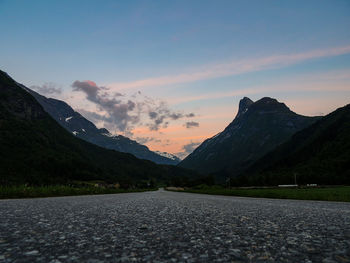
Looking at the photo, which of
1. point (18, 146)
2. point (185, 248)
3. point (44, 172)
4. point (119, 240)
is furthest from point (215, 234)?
point (18, 146)

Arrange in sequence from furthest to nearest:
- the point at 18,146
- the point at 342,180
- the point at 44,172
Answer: the point at 18,146, the point at 44,172, the point at 342,180

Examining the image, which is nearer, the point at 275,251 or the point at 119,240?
the point at 275,251

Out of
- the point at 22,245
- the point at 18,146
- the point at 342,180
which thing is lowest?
the point at 22,245

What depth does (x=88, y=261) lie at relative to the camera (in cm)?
480

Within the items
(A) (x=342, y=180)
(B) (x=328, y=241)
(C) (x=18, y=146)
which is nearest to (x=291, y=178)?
(A) (x=342, y=180)

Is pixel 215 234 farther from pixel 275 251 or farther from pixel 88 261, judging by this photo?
pixel 88 261

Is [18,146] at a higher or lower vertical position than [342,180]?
higher

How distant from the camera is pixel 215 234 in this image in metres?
7.37

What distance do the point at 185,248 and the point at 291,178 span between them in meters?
160

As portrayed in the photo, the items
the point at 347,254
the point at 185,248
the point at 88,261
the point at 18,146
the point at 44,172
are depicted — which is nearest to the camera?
the point at 88,261

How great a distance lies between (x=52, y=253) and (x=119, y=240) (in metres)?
1.75

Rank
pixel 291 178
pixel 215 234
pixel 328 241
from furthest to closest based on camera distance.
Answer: pixel 291 178 < pixel 215 234 < pixel 328 241

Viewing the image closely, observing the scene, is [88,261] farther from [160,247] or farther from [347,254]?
[347,254]

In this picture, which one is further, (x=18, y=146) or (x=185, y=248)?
(x=18, y=146)
